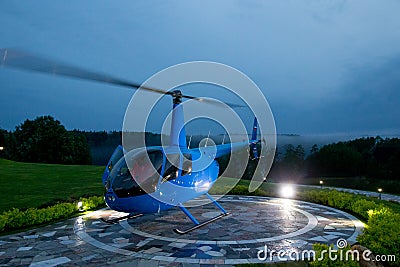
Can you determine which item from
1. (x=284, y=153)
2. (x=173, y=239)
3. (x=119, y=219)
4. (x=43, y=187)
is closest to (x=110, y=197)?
(x=173, y=239)

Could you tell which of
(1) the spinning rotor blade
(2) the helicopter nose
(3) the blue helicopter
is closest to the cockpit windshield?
(3) the blue helicopter

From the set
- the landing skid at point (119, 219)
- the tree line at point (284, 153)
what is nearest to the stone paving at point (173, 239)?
the landing skid at point (119, 219)

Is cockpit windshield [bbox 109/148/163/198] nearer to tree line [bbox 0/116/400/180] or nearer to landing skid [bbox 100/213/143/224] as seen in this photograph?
landing skid [bbox 100/213/143/224]

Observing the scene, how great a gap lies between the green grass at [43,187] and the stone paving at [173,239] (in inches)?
137

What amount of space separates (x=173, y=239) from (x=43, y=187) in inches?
423

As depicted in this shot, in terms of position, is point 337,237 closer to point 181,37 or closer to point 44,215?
point 44,215

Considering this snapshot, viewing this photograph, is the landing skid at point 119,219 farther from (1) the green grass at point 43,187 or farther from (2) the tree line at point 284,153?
(2) the tree line at point 284,153

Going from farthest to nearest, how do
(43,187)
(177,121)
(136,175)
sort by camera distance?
(43,187), (177,121), (136,175)

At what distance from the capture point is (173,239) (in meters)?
6.86

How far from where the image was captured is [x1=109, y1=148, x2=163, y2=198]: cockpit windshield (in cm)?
663

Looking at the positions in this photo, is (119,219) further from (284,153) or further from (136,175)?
(284,153)

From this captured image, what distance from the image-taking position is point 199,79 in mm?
7363

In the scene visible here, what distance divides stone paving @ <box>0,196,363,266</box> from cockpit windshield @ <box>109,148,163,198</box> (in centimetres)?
124

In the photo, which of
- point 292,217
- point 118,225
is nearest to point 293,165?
point 292,217
